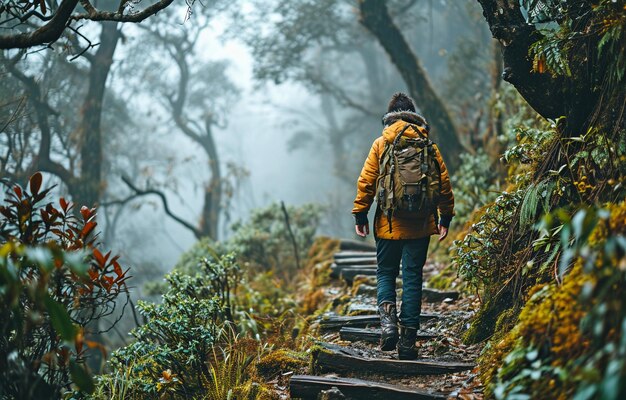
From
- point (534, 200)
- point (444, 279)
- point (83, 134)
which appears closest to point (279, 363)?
point (534, 200)

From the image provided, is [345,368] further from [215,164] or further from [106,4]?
[215,164]

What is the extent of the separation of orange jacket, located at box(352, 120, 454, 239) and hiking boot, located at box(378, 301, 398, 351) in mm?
604

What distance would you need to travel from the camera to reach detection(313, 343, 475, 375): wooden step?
4.39m

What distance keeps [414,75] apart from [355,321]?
23.9 feet

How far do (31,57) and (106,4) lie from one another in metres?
Answer: 3.32

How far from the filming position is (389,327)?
4.91 metres

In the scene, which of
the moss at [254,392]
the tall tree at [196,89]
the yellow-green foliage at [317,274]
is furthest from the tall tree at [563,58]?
the tall tree at [196,89]

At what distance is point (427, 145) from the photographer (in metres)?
4.92

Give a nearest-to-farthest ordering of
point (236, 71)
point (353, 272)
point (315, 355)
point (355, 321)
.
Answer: point (315, 355)
point (355, 321)
point (353, 272)
point (236, 71)

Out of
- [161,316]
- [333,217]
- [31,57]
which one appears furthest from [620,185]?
[333,217]

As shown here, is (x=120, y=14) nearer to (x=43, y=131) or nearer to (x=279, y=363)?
(x=279, y=363)

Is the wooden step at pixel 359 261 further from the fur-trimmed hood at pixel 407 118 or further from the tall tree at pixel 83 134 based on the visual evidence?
the tall tree at pixel 83 134

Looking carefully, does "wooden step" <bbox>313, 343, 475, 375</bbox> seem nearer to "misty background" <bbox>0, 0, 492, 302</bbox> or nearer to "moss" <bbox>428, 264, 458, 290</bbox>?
"moss" <bbox>428, 264, 458, 290</bbox>

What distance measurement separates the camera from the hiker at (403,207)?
480 centimetres
